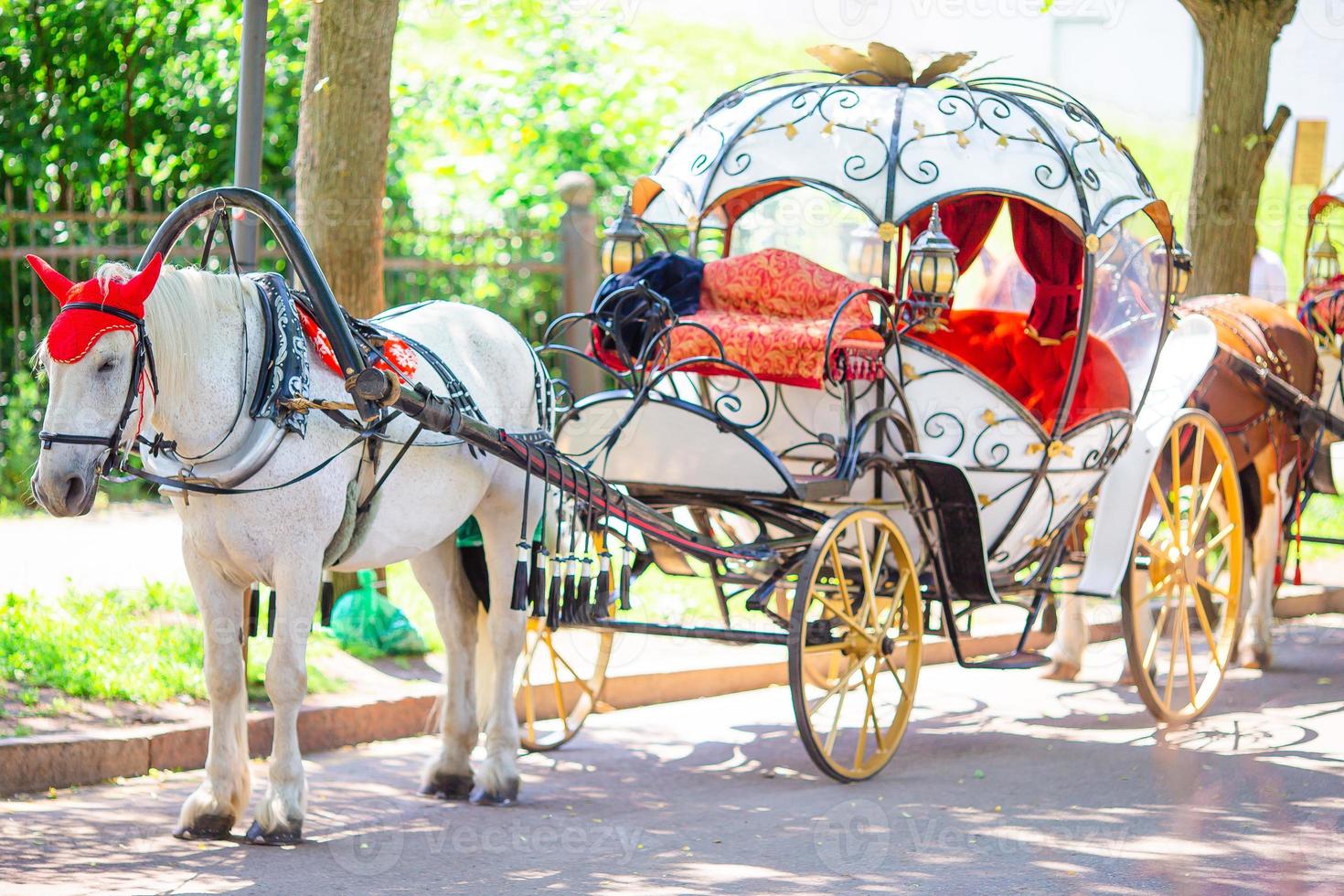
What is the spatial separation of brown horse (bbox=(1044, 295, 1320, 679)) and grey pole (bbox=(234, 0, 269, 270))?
14.9ft

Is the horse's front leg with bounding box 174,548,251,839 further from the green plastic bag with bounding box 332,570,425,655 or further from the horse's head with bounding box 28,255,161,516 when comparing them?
the green plastic bag with bounding box 332,570,425,655

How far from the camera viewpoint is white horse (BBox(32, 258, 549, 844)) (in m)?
4.46

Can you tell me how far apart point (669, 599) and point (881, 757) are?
2.87 meters

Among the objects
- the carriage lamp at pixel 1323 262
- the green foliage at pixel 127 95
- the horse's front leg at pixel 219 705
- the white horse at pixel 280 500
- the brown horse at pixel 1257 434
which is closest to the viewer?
the white horse at pixel 280 500

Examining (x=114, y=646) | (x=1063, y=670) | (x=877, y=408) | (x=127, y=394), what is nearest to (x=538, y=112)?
(x=1063, y=670)

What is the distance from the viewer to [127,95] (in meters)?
11.7

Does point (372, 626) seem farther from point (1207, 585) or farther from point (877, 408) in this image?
point (1207, 585)

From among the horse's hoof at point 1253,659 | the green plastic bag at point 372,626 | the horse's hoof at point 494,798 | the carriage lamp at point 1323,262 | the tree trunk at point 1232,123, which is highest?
the tree trunk at point 1232,123

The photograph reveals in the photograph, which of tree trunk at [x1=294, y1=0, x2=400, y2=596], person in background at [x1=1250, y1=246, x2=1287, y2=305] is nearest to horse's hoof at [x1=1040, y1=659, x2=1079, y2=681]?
tree trunk at [x1=294, y1=0, x2=400, y2=596]

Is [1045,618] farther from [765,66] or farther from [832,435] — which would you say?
[765,66]

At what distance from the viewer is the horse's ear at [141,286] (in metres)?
4.41

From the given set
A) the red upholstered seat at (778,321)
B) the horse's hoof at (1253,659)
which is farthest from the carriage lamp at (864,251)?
the horse's hoof at (1253,659)

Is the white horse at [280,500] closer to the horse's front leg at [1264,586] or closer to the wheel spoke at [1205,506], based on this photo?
the wheel spoke at [1205,506]

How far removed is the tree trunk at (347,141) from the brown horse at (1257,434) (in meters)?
3.95
